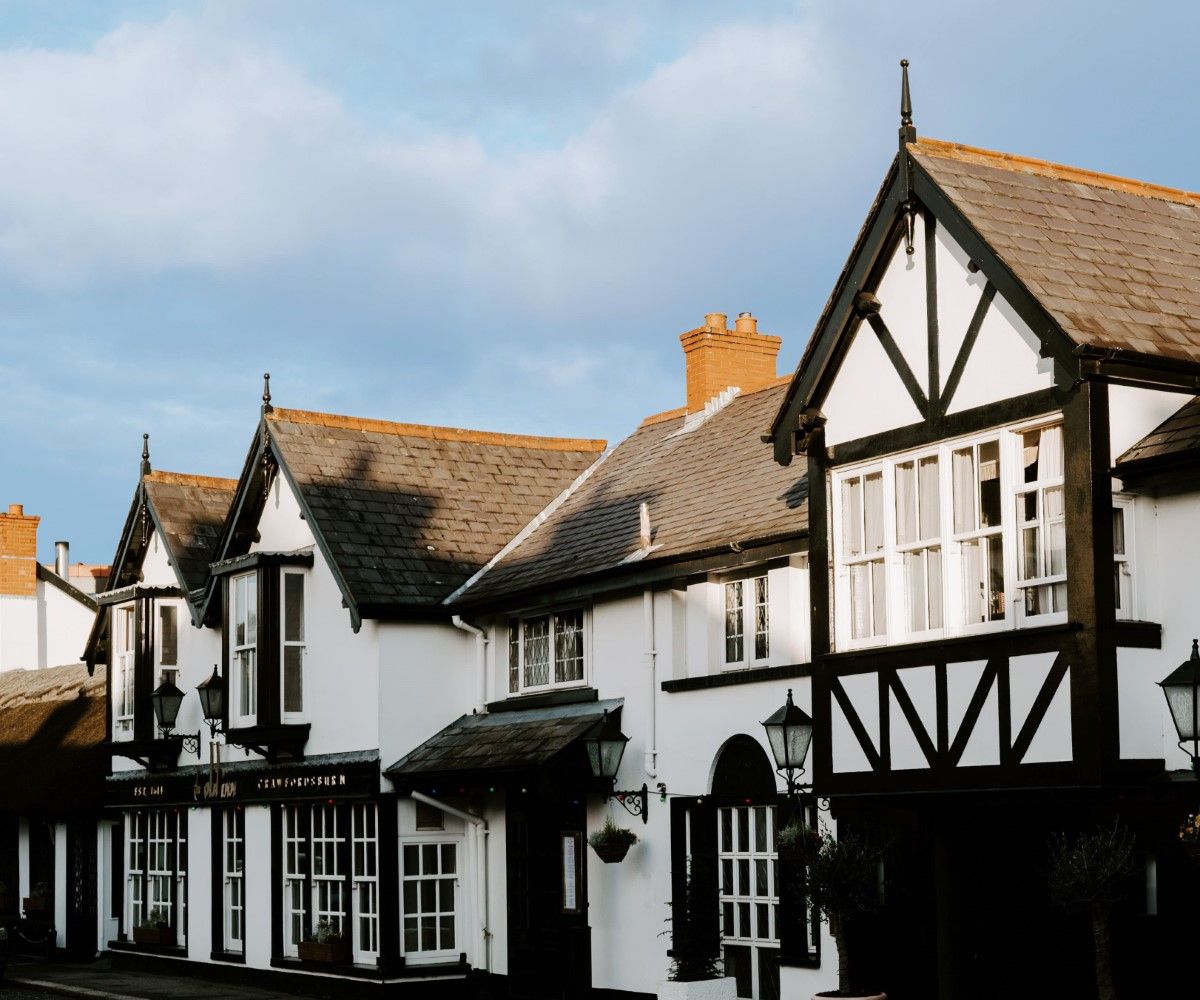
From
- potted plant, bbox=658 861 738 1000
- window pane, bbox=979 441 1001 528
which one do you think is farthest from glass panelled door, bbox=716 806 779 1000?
window pane, bbox=979 441 1001 528

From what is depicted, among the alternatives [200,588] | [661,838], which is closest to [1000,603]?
[661,838]

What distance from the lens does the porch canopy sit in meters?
20.6

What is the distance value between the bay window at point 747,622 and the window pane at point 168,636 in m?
12.6

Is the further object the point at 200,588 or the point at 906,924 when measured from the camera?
the point at 200,588

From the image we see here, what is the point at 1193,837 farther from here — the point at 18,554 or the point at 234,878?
the point at 18,554

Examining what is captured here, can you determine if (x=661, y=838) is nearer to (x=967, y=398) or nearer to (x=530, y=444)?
(x=967, y=398)

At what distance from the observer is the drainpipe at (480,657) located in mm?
23859

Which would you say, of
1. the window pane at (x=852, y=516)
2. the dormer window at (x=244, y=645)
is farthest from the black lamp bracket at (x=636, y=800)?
the dormer window at (x=244, y=645)

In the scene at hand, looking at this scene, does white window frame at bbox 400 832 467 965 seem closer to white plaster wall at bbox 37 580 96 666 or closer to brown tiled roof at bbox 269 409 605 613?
brown tiled roof at bbox 269 409 605 613

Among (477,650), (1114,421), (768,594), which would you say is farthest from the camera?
(477,650)

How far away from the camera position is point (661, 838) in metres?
20.1

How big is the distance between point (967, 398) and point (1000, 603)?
1.70 metres

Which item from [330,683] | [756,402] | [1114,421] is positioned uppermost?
[756,402]

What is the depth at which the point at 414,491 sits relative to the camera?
26062mm
